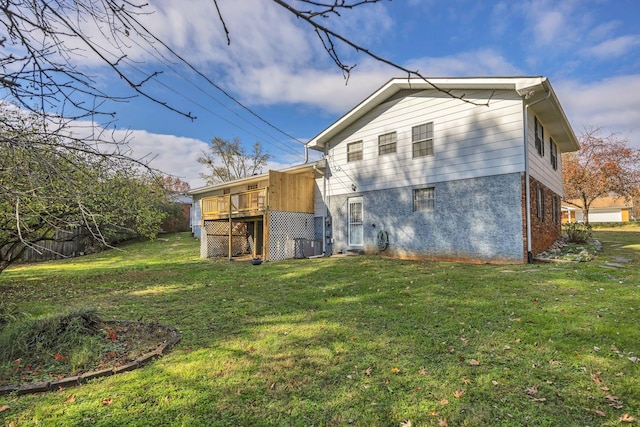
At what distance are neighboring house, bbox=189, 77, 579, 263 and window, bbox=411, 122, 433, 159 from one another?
3 centimetres

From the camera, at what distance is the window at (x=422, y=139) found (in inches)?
421

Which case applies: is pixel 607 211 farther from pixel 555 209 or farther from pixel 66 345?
pixel 66 345

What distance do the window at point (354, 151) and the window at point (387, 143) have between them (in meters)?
0.95

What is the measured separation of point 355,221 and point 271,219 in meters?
3.51

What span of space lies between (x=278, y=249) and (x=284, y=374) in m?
10.5

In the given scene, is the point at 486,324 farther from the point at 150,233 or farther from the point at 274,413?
the point at 150,233

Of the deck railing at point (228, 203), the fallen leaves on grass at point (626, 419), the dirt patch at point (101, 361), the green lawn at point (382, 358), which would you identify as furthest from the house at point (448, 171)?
the dirt patch at point (101, 361)

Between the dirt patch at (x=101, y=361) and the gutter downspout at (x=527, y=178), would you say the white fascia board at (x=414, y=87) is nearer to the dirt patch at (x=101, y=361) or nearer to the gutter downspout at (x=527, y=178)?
the gutter downspout at (x=527, y=178)

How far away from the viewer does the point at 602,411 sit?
2.46m

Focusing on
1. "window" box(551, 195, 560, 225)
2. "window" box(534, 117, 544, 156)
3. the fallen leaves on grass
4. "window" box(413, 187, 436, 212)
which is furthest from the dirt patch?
"window" box(551, 195, 560, 225)

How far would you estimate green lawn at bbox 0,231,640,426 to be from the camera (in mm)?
2508

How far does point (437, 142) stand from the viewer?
1048 centimetres

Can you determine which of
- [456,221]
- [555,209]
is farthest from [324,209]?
[555,209]

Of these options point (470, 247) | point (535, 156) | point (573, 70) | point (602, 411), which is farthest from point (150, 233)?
point (573, 70)
